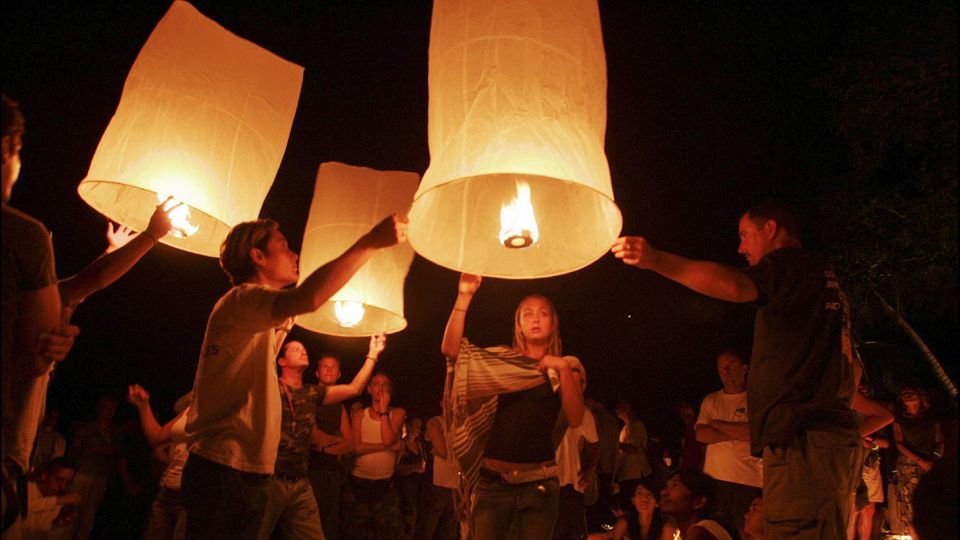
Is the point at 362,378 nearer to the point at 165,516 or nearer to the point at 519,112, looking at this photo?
the point at 165,516

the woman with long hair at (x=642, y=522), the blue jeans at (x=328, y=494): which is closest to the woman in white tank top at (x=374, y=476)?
the blue jeans at (x=328, y=494)

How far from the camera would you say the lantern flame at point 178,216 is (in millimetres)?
3205

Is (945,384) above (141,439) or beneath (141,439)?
above

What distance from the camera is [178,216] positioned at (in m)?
3.33

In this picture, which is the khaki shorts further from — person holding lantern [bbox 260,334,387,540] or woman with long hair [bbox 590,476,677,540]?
woman with long hair [bbox 590,476,677,540]

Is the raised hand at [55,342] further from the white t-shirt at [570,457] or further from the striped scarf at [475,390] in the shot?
the white t-shirt at [570,457]

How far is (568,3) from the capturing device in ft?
8.70

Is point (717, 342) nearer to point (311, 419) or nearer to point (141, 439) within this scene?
point (141, 439)

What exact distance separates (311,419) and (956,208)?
38.5ft

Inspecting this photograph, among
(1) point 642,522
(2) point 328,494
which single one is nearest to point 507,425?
(1) point 642,522

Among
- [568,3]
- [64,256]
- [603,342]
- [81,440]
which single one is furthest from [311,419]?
[603,342]

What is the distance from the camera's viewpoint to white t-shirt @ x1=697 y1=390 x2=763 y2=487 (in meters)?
5.25

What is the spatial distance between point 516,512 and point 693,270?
193 cm

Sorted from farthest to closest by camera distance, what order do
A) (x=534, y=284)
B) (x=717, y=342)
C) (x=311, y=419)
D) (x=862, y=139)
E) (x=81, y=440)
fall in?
1. (x=717, y=342)
2. (x=534, y=284)
3. (x=862, y=139)
4. (x=81, y=440)
5. (x=311, y=419)
